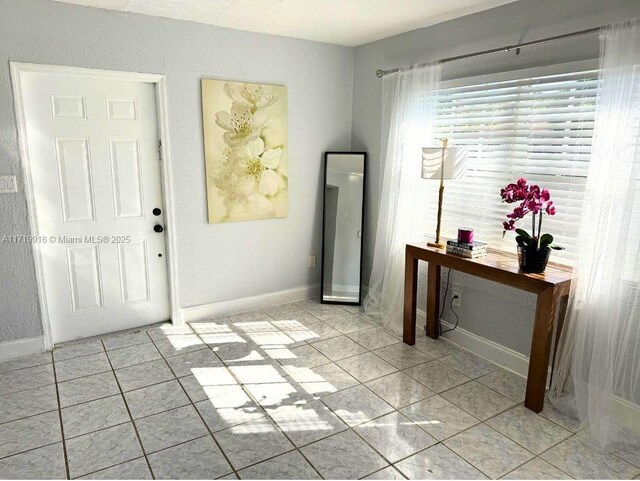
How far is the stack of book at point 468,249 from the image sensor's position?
289cm

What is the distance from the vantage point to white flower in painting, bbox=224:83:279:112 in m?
3.65

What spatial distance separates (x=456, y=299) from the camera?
11.2 feet

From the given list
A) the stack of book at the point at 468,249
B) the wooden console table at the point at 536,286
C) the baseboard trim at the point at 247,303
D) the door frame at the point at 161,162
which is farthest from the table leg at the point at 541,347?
the door frame at the point at 161,162

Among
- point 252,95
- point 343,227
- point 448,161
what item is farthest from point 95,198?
point 448,161

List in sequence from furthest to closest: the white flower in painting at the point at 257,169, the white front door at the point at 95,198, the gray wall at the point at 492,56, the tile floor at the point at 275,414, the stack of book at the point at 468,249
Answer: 1. the white flower in painting at the point at 257,169
2. the white front door at the point at 95,198
3. the stack of book at the point at 468,249
4. the gray wall at the point at 492,56
5. the tile floor at the point at 275,414

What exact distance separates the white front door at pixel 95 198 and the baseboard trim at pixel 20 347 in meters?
0.14

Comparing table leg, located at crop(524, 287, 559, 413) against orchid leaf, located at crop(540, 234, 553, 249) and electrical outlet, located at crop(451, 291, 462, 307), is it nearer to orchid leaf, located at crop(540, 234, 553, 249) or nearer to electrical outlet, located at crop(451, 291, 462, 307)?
orchid leaf, located at crop(540, 234, 553, 249)

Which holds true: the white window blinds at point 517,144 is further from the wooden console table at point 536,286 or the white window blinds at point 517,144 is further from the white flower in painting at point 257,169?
the white flower in painting at point 257,169

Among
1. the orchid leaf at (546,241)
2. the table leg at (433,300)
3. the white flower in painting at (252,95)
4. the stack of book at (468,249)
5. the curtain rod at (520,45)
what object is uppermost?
the curtain rod at (520,45)

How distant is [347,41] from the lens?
157 inches

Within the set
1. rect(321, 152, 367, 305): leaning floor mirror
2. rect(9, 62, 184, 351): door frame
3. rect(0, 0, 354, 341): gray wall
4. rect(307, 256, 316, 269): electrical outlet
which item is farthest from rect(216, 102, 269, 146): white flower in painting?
rect(307, 256, 316, 269): electrical outlet

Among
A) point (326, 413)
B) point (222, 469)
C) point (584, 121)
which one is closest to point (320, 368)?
point (326, 413)

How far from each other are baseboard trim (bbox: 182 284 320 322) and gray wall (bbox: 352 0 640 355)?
909 millimetres

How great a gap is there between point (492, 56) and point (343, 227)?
1909 mm
